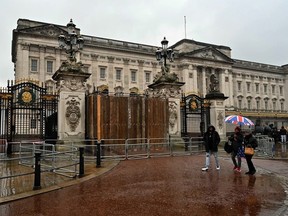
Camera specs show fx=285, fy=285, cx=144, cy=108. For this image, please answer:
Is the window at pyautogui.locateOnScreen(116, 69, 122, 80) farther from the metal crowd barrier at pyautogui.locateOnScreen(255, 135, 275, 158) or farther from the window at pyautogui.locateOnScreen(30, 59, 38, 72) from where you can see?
the metal crowd barrier at pyautogui.locateOnScreen(255, 135, 275, 158)

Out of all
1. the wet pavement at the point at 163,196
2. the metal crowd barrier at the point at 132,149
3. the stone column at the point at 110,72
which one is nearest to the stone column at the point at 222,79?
the stone column at the point at 110,72

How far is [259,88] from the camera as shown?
8462cm

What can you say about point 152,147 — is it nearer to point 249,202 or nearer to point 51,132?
point 51,132

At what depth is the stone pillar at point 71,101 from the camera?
1362 centimetres

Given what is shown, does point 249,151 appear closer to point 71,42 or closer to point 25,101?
point 71,42

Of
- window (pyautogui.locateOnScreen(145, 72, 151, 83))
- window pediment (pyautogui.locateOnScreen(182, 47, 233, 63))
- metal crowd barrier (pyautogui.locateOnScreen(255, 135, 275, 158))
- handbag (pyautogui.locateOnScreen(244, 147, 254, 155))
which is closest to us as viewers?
handbag (pyautogui.locateOnScreen(244, 147, 254, 155))

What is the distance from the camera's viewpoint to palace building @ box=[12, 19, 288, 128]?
50188 millimetres

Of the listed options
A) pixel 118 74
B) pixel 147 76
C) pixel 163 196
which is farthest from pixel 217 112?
pixel 147 76

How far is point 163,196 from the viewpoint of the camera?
21.1 ft

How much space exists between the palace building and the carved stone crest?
66.0ft

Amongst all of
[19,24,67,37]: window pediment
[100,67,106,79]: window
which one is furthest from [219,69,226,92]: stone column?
[19,24,67,37]: window pediment

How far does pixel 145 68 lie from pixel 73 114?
169ft

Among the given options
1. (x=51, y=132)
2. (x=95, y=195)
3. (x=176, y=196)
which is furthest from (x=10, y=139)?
(x=176, y=196)

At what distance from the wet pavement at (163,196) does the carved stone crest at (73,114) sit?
4.95m
